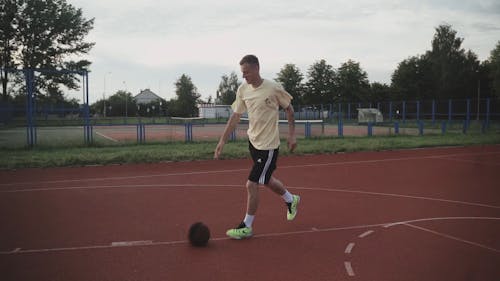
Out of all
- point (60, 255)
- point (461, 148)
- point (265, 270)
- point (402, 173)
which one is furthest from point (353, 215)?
point (461, 148)

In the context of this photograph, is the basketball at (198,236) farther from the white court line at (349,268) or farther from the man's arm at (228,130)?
the white court line at (349,268)

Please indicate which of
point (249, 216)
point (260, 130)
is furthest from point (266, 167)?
point (249, 216)

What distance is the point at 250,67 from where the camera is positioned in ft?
15.2

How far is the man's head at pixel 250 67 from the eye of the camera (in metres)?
4.63

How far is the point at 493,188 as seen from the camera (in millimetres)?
7887

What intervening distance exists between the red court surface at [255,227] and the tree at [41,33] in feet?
114

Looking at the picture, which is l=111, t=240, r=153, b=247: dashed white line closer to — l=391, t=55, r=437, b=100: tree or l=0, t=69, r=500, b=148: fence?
l=0, t=69, r=500, b=148: fence

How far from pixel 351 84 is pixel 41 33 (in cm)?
4132

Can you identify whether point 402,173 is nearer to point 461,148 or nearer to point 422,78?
point 461,148

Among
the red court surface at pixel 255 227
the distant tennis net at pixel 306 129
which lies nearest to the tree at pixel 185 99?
the distant tennis net at pixel 306 129

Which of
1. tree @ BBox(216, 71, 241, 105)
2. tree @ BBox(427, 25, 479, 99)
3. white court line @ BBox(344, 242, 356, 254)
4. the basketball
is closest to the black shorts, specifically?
the basketball

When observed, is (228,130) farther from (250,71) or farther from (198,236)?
(198,236)

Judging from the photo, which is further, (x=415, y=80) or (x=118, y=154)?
(x=415, y=80)

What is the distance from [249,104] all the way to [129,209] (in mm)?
2812
